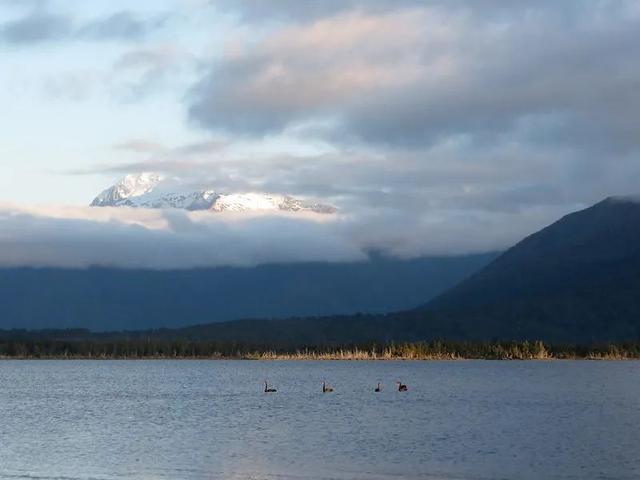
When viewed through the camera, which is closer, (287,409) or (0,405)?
(287,409)

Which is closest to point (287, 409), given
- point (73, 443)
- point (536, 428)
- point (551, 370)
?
point (536, 428)

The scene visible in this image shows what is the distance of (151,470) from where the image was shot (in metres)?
56.8

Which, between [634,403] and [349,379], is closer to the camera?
[634,403]

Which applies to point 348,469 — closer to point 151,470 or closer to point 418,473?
point 418,473

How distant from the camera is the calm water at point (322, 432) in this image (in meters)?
57.7

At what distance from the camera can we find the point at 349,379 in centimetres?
15788

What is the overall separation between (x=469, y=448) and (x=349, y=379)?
302ft

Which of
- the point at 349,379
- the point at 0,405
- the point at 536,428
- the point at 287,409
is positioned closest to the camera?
the point at 536,428

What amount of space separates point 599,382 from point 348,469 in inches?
3439

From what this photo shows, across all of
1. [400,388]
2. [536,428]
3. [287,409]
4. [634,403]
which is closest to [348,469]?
[536,428]

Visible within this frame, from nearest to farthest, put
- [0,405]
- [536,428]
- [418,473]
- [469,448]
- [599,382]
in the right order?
[418,473] < [469,448] < [536,428] < [0,405] < [599,382]

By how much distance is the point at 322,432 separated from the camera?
247 feet

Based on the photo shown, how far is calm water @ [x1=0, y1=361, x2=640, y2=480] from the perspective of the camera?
5772 centimetres

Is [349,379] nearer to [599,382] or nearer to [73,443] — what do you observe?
[599,382]
